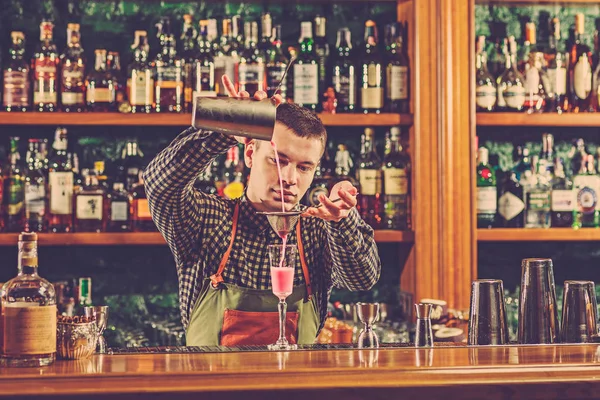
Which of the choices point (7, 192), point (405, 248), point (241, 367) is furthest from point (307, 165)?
point (7, 192)

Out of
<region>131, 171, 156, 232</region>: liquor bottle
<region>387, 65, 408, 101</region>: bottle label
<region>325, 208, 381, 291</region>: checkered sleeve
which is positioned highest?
<region>387, 65, 408, 101</region>: bottle label

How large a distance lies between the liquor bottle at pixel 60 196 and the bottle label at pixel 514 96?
1.55 meters

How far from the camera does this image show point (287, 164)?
2117mm

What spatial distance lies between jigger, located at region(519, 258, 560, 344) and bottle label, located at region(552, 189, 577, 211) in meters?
1.51

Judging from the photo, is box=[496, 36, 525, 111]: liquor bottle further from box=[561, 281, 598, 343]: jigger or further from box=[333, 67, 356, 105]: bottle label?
box=[561, 281, 598, 343]: jigger

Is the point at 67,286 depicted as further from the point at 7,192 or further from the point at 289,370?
the point at 289,370

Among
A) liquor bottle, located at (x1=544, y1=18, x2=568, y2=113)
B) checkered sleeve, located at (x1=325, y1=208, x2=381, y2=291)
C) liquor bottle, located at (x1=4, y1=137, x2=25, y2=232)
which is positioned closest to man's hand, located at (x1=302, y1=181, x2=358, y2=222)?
checkered sleeve, located at (x1=325, y1=208, x2=381, y2=291)

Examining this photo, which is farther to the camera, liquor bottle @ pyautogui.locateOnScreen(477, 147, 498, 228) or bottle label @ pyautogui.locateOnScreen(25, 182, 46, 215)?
liquor bottle @ pyautogui.locateOnScreen(477, 147, 498, 228)

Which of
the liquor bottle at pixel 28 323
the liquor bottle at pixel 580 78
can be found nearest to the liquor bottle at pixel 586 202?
the liquor bottle at pixel 580 78

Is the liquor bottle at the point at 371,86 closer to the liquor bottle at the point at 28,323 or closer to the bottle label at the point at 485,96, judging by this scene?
the bottle label at the point at 485,96

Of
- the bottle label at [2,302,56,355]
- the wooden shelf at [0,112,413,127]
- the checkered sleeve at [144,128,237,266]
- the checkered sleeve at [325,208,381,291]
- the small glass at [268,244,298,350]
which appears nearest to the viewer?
the bottle label at [2,302,56,355]

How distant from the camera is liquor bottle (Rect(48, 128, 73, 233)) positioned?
9.63 feet

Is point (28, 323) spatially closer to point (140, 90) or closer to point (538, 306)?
point (538, 306)

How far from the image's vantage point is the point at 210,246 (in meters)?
2.26
